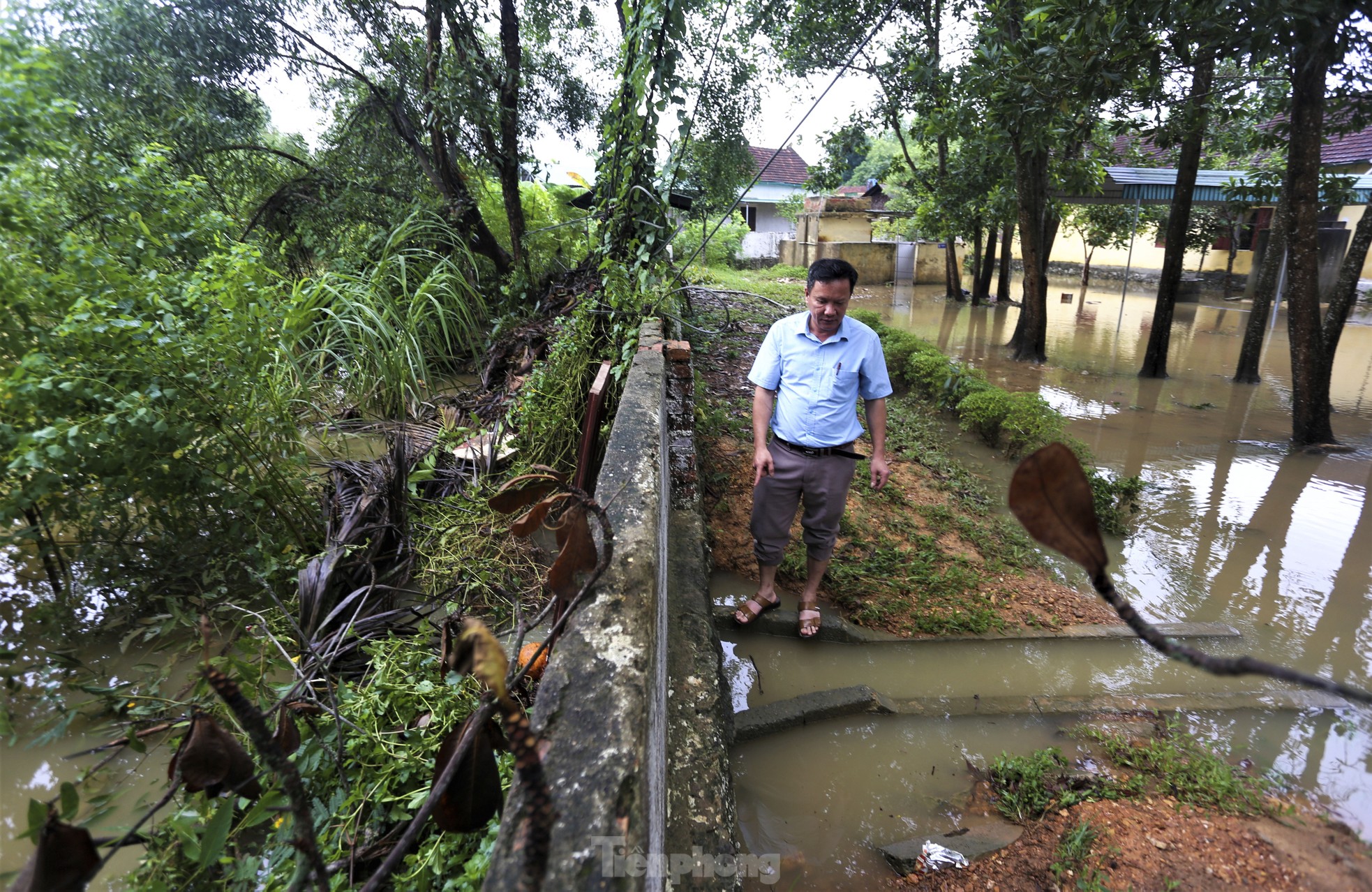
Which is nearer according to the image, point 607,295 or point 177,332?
point 177,332

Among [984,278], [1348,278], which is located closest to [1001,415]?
[1348,278]

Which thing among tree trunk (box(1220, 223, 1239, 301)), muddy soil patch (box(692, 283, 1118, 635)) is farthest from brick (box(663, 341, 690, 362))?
tree trunk (box(1220, 223, 1239, 301))

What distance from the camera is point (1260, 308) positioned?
800 centimetres

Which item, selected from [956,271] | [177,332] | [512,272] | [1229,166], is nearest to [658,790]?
[177,332]

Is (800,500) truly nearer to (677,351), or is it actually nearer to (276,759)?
(677,351)

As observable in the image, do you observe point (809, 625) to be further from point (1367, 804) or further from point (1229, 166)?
point (1229, 166)

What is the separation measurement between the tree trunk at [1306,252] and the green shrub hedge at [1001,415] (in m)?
2.03

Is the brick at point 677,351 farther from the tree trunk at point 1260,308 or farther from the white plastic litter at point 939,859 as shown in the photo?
the tree trunk at point 1260,308

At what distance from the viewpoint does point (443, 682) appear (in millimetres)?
1966

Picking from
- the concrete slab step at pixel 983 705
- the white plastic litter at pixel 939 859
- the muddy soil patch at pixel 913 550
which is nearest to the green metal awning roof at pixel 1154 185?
the muddy soil patch at pixel 913 550

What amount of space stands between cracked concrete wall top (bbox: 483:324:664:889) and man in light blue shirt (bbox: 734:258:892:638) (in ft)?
4.28

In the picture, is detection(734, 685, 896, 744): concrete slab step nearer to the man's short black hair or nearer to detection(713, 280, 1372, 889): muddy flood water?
detection(713, 280, 1372, 889): muddy flood water

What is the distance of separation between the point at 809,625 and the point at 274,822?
227cm

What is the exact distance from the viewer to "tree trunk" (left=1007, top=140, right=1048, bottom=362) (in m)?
8.61
